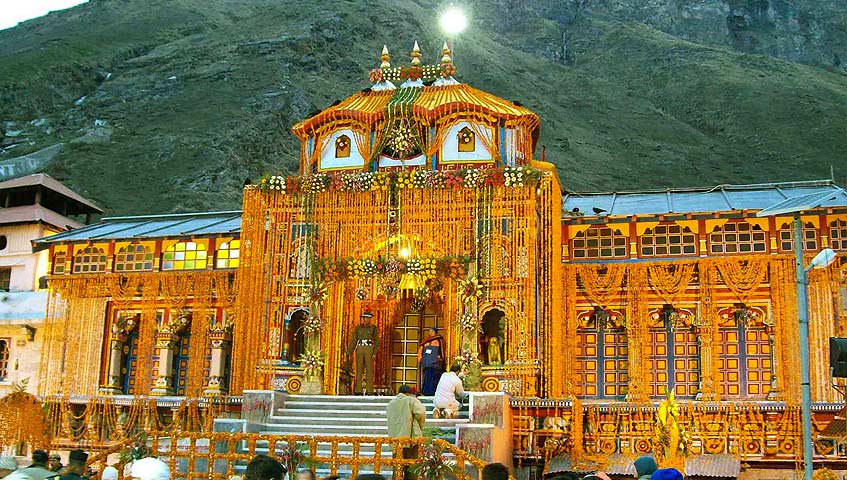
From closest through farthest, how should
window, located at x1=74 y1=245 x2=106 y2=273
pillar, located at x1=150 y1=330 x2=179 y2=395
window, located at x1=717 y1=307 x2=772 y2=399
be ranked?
window, located at x1=717 y1=307 x2=772 y2=399 → pillar, located at x1=150 y1=330 x2=179 y2=395 → window, located at x1=74 y1=245 x2=106 y2=273

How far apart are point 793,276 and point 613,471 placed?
6.78 m

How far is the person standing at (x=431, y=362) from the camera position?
25.8 meters

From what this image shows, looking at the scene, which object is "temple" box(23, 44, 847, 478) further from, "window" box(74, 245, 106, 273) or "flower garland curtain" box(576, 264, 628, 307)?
"window" box(74, 245, 106, 273)

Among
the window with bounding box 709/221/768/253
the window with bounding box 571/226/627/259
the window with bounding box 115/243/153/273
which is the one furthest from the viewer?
the window with bounding box 115/243/153/273

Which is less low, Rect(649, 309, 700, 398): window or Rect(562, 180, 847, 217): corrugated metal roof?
Rect(562, 180, 847, 217): corrugated metal roof

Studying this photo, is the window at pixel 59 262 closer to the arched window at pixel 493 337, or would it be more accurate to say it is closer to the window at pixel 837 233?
the arched window at pixel 493 337

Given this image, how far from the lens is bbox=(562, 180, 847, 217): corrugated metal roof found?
27297 mm

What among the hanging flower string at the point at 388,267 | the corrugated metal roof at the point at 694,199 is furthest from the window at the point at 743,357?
the hanging flower string at the point at 388,267

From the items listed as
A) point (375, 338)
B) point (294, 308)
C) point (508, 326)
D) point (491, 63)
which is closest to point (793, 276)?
point (508, 326)

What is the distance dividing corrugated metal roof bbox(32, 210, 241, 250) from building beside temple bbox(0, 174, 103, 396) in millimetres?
2054

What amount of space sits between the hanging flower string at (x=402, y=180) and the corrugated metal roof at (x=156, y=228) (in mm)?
3129

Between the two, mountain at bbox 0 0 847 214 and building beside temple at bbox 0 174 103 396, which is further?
mountain at bbox 0 0 847 214

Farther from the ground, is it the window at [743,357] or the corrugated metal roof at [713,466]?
the window at [743,357]

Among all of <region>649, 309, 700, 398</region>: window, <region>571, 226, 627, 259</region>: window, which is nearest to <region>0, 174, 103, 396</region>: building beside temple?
<region>571, 226, 627, 259</region>: window
